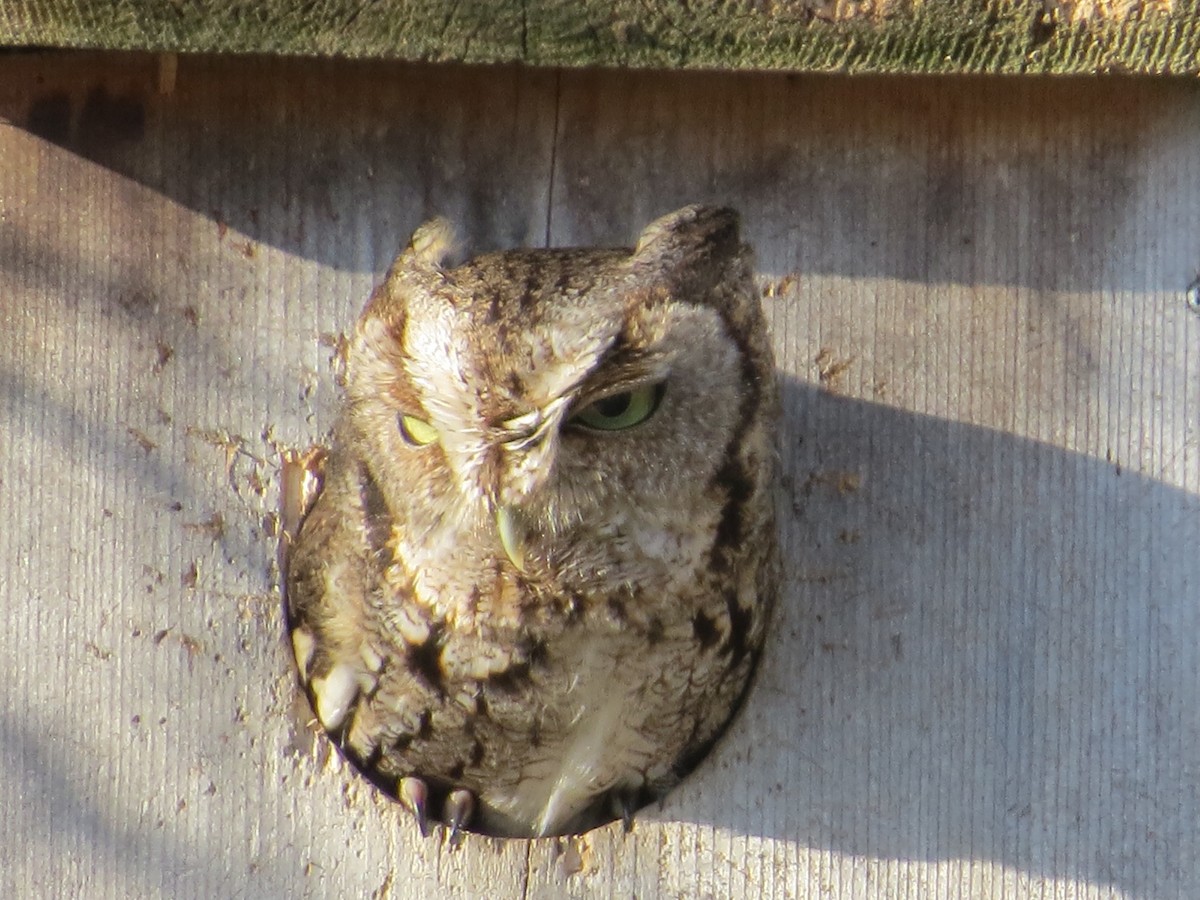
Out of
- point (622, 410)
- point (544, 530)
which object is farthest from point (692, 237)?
point (544, 530)

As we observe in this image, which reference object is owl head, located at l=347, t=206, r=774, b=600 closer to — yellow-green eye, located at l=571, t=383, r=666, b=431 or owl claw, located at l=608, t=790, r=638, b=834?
yellow-green eye, located at l=571, t=383, r=666, b=431

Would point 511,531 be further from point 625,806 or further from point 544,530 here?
point 625,806

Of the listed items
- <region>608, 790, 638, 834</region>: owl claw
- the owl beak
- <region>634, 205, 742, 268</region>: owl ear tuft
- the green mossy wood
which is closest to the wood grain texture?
<region>608, 790, 638, 834</region>: owl claw

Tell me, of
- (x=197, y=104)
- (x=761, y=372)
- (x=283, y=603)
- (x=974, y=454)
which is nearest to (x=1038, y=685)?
(x=974, y=454)

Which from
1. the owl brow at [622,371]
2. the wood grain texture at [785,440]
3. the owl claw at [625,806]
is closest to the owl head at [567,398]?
the owl brow at [622,371]

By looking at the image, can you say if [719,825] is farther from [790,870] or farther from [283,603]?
[283,603]

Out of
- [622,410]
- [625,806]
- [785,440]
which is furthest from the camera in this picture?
[625,806]

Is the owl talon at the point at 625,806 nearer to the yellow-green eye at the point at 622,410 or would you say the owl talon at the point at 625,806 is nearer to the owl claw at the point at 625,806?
the owl claw at the point at 625,806
